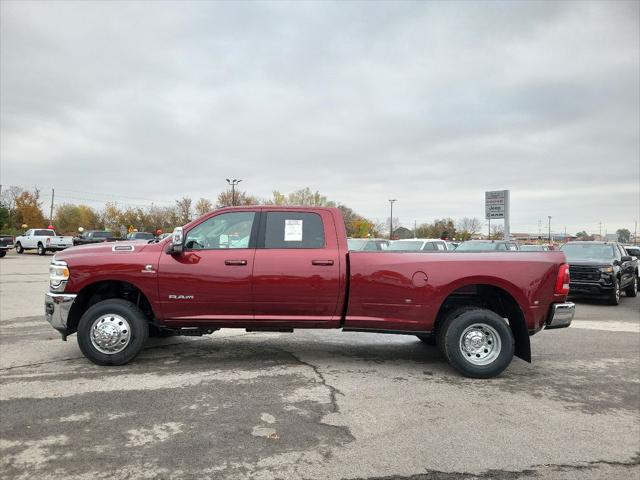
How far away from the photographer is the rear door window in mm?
5566

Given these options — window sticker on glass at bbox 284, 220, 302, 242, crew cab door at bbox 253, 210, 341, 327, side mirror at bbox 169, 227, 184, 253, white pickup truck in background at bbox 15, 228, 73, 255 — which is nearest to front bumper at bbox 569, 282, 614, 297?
crew cab door at bbox 253, 210, 341, 327

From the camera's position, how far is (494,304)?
5.81m

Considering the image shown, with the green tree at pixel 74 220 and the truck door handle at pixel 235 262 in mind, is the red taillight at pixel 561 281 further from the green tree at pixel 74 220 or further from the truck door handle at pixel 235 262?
the green tree at pixel 74 220

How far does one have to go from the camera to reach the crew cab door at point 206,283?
5445mm

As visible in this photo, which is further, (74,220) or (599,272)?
(74,220)

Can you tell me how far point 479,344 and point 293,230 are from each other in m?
2.51

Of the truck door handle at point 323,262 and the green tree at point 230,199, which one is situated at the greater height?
the green tree at point 230,199

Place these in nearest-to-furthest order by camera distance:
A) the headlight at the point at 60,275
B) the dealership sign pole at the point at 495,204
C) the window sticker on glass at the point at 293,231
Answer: the headlight at the point at 60,275, the window sticker on glass at the point at 293,231, the dealership sign pole at the point at 495,204

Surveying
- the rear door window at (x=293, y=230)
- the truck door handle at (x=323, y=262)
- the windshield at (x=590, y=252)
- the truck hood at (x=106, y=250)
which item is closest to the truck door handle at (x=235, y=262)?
the rear door window at (x=293, y=230)

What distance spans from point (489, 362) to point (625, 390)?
1.38m

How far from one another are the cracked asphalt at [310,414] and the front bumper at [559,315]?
2.01 ft

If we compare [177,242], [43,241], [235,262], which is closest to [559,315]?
[235,262]

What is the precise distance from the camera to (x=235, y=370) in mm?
5379

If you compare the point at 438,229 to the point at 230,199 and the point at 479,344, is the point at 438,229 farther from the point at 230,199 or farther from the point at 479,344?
the point at 479,344
